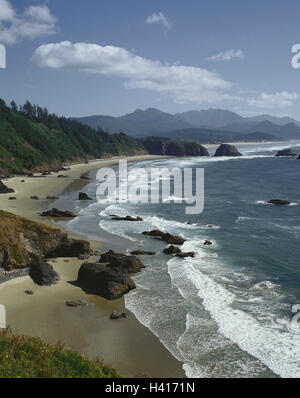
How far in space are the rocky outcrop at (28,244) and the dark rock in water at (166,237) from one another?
31.9 ft

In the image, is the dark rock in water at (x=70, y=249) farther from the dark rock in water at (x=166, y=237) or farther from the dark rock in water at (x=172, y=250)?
the dark rock in water at (x=166, y=237)

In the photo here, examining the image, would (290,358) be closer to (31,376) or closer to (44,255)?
(31,376)

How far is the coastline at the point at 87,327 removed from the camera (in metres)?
18.2

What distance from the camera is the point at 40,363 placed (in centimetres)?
1377

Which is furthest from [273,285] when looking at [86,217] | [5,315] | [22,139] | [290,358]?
[22,139]

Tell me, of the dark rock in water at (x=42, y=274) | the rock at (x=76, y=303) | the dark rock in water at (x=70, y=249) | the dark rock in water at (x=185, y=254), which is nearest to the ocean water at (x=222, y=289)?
the dark rock in water at (x=185, y=254)

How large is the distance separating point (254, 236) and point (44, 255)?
24.1 meters

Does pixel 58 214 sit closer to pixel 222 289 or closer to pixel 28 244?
pixel 28 244

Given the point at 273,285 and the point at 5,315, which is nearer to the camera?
the point at 5,315

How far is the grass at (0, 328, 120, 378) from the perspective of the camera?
1288 centimetres

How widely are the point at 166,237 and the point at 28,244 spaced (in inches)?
613

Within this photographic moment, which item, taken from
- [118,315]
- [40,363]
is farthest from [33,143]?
[40,363]

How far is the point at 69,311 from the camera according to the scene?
918 inches

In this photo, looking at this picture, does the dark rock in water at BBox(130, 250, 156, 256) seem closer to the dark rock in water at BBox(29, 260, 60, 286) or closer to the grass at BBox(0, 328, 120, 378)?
the dark rock in water at BBox(29, 260, 60, 286)
